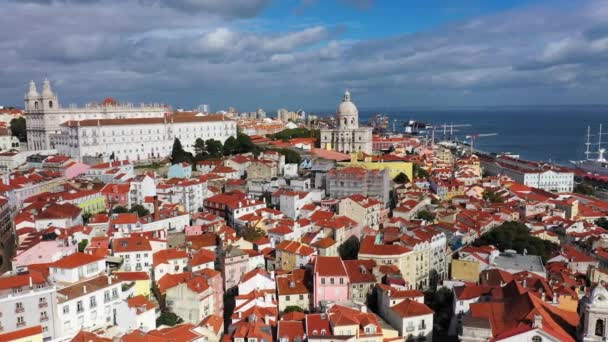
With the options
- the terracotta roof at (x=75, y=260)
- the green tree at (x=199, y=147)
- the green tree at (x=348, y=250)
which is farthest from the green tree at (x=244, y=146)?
the terracotta roof at (x=75, y=260)

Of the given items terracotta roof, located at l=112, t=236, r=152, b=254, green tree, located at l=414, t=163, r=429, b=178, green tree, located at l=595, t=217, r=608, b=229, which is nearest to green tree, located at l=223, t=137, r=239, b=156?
green tree, located at l=414, t=163, r=429, b=178

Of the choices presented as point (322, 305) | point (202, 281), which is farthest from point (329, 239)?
point (202, 281)

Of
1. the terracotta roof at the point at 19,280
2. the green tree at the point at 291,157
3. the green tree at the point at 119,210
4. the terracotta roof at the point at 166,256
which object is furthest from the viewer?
the green tree at the point at 291,157

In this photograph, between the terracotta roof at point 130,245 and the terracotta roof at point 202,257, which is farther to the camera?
the terracotta roof at point 202,257

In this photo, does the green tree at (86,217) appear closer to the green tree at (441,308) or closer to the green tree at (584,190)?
the green tree at (441,308)

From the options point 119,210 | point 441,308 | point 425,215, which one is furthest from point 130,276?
point 425,215

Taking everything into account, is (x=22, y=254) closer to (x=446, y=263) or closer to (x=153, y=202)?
(x=153, y=202)

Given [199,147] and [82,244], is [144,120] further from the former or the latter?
[82,244]
